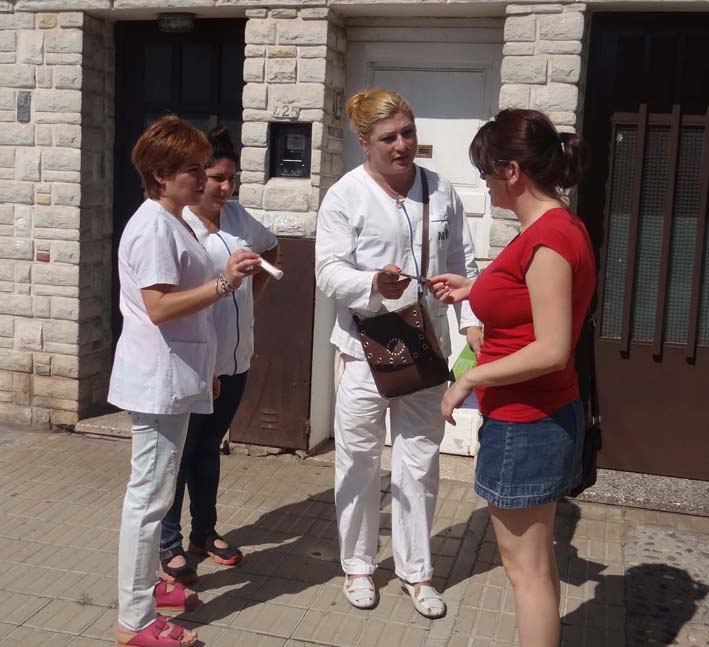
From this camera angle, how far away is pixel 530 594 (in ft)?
9.63

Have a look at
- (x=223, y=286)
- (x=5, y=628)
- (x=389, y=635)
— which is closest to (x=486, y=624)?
(x=389, y=635)

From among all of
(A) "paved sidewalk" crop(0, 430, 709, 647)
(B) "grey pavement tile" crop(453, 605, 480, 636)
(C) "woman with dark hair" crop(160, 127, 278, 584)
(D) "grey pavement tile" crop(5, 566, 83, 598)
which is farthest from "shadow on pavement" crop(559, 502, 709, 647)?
(D) "grey pavement tile" crop(5, 566, 83, 598)

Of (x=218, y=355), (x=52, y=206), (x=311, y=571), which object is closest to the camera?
(x=218, y=355)

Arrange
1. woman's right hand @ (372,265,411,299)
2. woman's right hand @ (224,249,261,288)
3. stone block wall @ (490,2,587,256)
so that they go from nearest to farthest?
1. woman's right hand @ (224,249,261,288)
2. woman's right hand @ (372,265,411,299)
3. stone block wall @ (490,2,587,256)

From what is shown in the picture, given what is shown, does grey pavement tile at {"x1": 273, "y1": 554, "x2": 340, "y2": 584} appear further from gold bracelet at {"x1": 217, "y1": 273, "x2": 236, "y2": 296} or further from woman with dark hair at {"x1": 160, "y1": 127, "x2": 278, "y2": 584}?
gold bracelet at {"x1": 217, "y1": 273, "x2": 236, "y2": 296}

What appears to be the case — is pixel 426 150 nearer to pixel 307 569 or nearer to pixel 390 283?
pixel 390 283

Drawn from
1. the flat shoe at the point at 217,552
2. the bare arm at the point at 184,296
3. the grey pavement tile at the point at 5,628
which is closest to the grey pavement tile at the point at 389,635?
the flat shoe at the point at 217,552

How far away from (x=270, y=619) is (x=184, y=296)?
138 cm

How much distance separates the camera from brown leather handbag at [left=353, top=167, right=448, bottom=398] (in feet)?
12.1

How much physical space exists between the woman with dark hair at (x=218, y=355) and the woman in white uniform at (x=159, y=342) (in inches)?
18.8

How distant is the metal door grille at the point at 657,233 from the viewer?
5.12 meters

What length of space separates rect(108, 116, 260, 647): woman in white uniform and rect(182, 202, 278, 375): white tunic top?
1.65ft

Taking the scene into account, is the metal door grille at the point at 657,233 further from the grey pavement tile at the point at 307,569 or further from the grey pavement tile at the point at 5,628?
the grey pavement tile at the point at 5,628

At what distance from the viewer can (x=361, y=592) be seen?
12.7 ft
